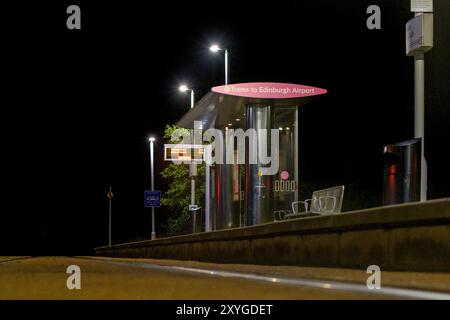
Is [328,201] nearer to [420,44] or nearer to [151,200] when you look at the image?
[420,44]

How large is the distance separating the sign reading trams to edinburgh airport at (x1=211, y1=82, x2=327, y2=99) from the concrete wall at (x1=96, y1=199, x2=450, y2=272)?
9.13 metres

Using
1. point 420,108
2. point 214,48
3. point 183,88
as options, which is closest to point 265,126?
point 214,48

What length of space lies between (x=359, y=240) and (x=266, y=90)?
16.4 metres

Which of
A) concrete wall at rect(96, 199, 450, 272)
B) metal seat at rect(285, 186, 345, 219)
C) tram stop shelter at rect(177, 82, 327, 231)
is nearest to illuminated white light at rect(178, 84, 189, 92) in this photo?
tram stop shelter at rect(177, 82, 327, 231)

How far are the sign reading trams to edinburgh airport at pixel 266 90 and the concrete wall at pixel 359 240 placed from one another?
9.13 m

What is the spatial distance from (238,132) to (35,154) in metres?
77.8

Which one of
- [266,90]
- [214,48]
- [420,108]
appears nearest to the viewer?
[420,108]

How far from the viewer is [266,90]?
2711 cm

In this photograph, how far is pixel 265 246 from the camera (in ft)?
51.3

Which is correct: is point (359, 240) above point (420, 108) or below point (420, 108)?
below

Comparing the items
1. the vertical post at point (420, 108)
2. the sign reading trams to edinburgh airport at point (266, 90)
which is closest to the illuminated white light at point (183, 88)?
the sign reading trams to edinburgh airport at point (266, 90)

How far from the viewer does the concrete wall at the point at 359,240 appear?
916 centimetres

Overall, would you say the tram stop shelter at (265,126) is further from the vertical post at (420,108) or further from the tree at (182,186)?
the tree at (182,186)
